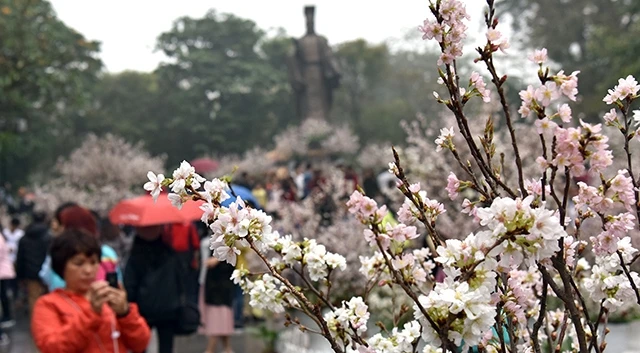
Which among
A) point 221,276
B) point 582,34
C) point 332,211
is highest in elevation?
point 582,34

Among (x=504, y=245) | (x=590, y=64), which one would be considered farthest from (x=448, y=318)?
(x=590, y=64)

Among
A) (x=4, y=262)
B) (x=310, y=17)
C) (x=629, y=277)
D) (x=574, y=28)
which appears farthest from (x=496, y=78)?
(x=574, y=28)

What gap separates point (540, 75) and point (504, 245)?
377 mm

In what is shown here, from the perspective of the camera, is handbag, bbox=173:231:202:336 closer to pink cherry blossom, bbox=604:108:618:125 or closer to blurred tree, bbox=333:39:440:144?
pink cherry blossom, bbox=604:108:618:125

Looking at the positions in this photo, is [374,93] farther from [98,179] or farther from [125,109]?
[98,179]

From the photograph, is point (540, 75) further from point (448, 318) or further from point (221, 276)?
point (221, 276)

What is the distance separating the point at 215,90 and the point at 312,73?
14.9 m

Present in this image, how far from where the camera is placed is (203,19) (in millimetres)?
45812

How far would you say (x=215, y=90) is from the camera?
143ft

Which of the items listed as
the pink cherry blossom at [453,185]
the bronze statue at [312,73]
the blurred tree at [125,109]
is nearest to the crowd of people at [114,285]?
the pink cherry blossom at [453,185]

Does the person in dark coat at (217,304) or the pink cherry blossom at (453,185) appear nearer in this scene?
the pink cherry blossom at (453,185)

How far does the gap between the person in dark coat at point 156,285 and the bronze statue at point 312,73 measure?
22738mm

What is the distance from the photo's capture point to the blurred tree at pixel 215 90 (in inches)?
1678

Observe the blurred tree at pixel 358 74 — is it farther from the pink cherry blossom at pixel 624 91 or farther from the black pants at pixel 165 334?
the pink cherry blossom at pixel 624 91
